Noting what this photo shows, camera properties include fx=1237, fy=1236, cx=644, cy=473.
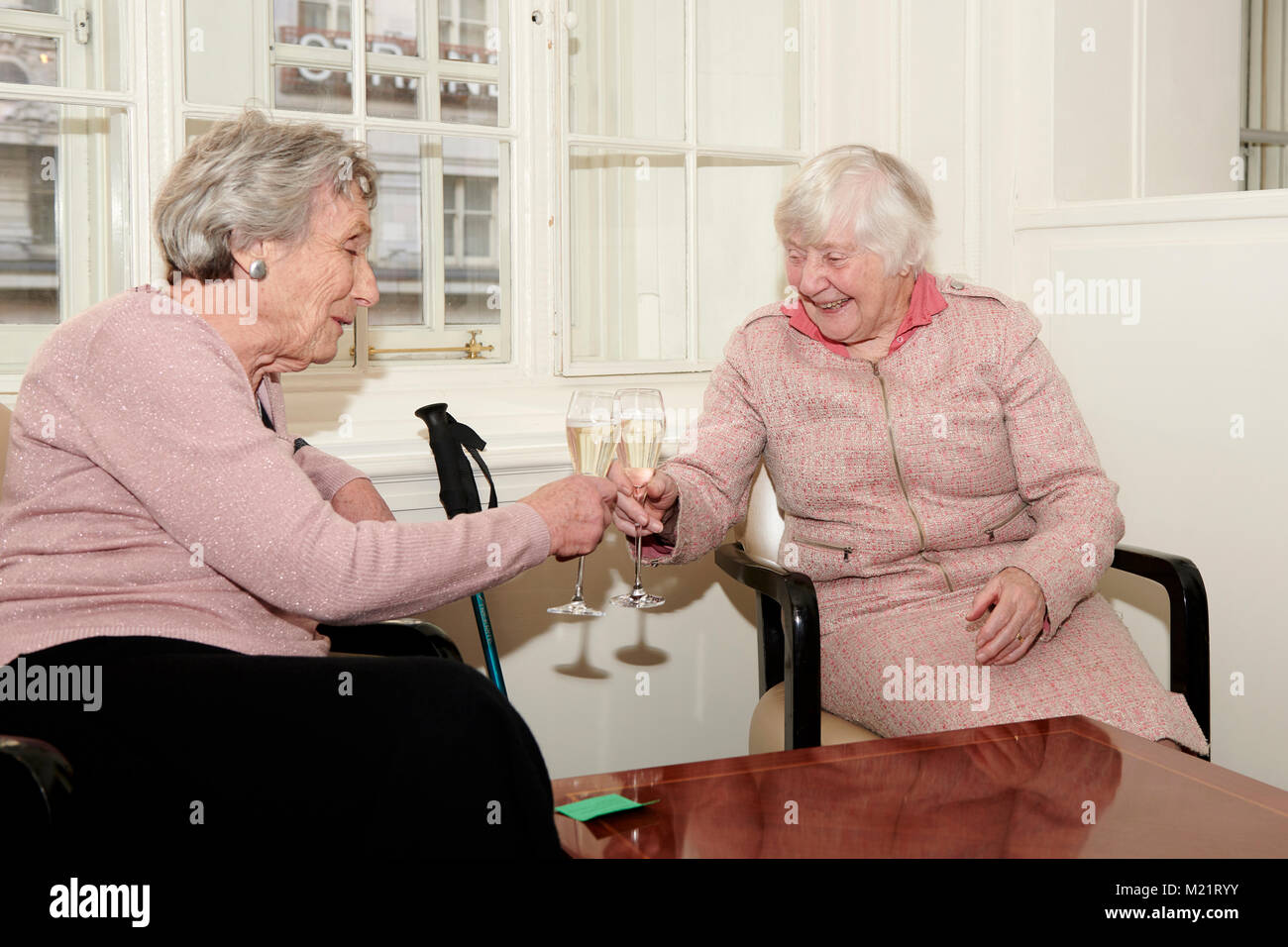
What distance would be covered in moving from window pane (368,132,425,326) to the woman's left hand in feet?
4.55

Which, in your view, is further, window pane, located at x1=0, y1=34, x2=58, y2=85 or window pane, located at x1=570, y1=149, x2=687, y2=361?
window pane, located at x1=570, y1=149, x2=687, y2=361

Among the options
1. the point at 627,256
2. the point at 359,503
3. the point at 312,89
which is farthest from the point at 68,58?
the point at 627,256

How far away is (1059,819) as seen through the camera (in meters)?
1.32

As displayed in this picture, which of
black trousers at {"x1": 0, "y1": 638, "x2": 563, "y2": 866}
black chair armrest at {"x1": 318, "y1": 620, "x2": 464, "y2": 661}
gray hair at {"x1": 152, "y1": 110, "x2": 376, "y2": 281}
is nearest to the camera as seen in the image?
Answer: black trousers at {"x1": 0, "y1": 638, "x2": 563, "y2": 866}

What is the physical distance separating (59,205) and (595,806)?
1.64 meters

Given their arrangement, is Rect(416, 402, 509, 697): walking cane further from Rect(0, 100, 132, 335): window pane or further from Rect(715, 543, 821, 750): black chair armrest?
Rect(0, 100, 132, 335): window pane

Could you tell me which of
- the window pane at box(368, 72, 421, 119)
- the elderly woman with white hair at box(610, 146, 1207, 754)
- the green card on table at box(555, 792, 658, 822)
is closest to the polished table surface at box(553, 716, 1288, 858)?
the green card on table at box(555, 792, 658, 822)

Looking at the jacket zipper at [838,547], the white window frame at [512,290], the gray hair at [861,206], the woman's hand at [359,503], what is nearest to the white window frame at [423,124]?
the white window frame at [512,290]

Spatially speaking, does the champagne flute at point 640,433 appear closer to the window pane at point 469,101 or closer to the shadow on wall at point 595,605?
the shadow on wall at point 595,605

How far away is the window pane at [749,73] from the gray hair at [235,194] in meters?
1.40

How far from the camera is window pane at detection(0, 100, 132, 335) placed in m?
2.26

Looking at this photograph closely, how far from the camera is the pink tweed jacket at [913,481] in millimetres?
2047
